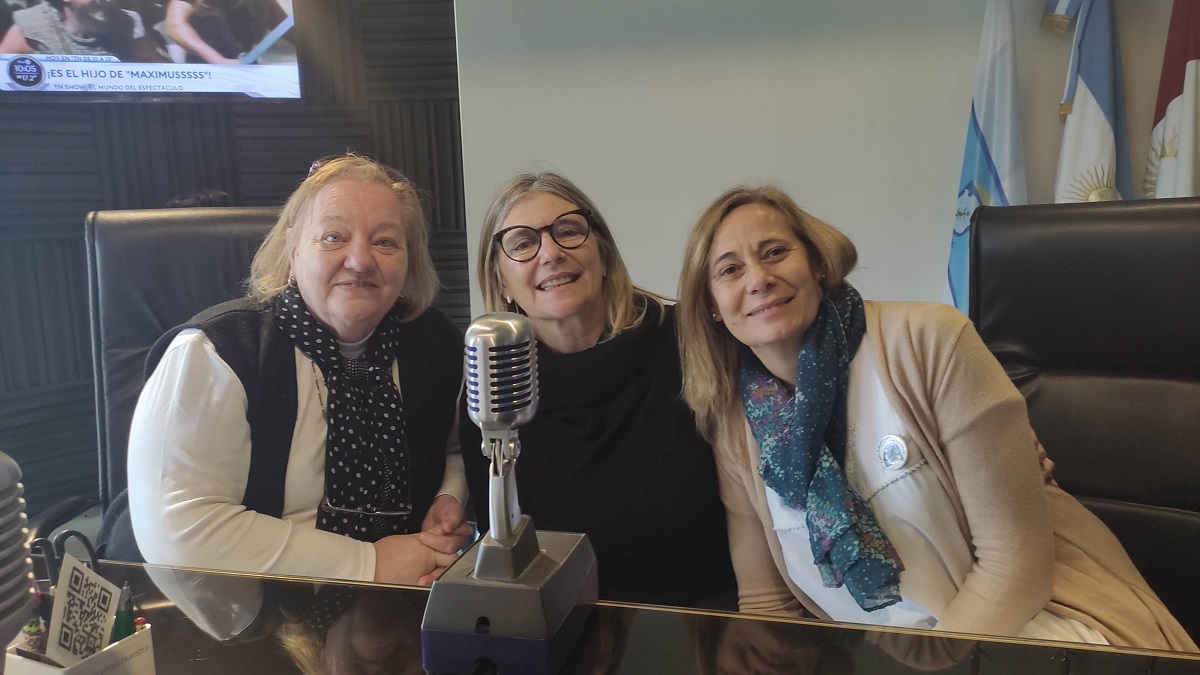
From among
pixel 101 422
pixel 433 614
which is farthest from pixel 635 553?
pixel 101 422

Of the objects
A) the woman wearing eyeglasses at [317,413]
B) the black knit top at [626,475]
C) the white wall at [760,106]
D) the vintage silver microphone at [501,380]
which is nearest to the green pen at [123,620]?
the vintage silver microphone at [501,380]

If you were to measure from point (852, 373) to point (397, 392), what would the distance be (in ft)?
3.04

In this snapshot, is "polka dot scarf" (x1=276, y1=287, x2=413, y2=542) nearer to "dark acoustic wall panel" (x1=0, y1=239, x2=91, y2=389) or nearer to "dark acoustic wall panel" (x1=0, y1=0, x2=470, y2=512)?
"dark acoustic wall panel" (x1=0, y1=0, x2=470, y2=512)

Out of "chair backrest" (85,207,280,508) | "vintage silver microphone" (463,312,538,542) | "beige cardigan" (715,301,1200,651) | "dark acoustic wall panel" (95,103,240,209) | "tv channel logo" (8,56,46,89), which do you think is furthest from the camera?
"dark acoustic wall panel" (95,103,240,209)

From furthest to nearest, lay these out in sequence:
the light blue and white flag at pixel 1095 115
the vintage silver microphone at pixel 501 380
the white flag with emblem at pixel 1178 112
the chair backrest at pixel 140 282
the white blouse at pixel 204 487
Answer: the light blue and white flag at pixel 1095 115
the white flag with emblem at pixel 1178 112
the chair backrest at pixel 140 282
the white blouse at pixel 204 487
the vintage silver microphone at pixel 501 380

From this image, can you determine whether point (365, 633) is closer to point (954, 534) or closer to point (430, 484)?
point (430, 484)

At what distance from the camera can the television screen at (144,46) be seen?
2893mm

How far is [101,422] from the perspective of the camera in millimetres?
1874

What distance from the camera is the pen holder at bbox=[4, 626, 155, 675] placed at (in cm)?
67

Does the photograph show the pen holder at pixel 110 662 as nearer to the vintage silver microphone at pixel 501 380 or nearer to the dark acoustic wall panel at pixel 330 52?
the vintage silver microphone at pixel 501 380

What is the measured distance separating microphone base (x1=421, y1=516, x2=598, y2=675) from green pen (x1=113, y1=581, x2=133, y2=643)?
0.30 meters

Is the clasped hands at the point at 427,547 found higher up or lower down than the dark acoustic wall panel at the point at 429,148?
lower down

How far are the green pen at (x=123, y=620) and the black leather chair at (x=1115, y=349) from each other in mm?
1575

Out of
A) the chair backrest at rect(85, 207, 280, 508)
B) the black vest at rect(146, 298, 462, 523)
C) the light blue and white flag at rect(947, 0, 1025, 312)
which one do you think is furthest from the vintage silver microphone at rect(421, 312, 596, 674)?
the light blue and white flag at rect(947, 0, 1025, 312)
